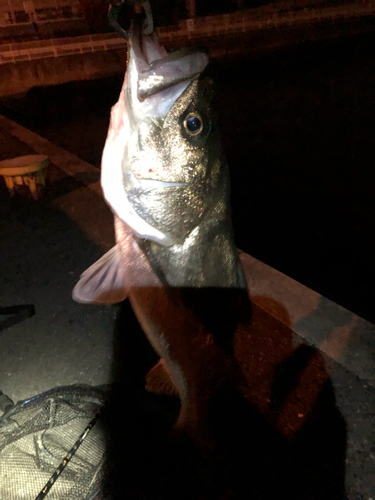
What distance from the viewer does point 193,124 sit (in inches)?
63.5

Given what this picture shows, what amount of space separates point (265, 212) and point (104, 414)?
4327 millimetres

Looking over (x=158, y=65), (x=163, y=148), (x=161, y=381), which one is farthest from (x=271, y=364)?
(x=158, y=65)

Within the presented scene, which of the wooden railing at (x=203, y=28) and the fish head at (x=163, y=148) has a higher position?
the wooden railing at (x=203, y=28)

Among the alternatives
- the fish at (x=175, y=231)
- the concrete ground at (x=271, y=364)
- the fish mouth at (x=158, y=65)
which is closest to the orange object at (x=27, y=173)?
the concrete ground at (x=271, y=364)

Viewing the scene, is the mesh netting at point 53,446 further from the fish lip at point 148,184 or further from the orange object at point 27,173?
the orange object at point 27,173

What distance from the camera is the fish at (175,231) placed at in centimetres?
155

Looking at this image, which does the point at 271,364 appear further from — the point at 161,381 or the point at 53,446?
the point at 53,446

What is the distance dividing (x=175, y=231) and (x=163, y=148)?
425 mm

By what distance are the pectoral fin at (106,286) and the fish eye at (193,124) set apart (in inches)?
31.7

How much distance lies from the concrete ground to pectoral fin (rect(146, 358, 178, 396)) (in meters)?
0.44

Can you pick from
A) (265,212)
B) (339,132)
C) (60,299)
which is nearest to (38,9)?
(339,132)

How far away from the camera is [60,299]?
310 centimetres

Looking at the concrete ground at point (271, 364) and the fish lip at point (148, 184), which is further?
the concrete ground at point (271, 364)

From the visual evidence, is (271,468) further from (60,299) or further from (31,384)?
(60,299)
